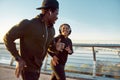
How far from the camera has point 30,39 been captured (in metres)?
2.91

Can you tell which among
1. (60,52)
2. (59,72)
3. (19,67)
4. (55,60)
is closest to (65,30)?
(60,52)

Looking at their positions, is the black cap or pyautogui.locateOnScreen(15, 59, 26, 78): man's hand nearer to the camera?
pyautogui.locateOnScreen(15, 59, 26, 78): man's hand

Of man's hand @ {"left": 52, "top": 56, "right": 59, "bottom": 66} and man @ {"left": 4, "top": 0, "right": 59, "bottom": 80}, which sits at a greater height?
man @ {"left": 4, "top": 0, "right": 59, "bottom": 80}

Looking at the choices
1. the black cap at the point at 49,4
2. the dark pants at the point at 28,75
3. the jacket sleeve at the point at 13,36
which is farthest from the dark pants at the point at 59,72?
the jacket sleeve at the point at 13,36

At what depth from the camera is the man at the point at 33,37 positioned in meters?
2.73

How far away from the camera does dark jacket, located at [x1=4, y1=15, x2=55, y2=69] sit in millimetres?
2721

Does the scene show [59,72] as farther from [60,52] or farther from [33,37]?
[33,37]

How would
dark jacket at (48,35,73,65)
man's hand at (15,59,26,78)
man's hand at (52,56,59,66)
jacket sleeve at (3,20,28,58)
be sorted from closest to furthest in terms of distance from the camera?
man's hand at (15,59,26,78) → jacket sleeve at (3,20,28,58) → dark jacket at (48,35,73,65) → man's hand at (52,56,59,66)

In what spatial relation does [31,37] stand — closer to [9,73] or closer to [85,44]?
[85,44]

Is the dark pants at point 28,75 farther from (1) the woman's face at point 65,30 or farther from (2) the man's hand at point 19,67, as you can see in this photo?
(1) the woman's face at point 65,30

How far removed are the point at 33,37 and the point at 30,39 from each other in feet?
0.15

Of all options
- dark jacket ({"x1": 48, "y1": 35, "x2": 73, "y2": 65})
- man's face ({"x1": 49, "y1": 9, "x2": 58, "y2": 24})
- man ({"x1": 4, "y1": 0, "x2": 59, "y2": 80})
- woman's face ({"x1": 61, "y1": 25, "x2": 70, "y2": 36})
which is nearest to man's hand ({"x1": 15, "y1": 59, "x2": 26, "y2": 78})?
man ({"x1": 4, "y1": 0, "x2": 59, "y2": 80})

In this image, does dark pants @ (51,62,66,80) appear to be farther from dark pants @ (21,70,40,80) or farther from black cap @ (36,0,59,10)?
black cap @ (36,0,59,10)

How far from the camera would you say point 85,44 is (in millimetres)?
6383
